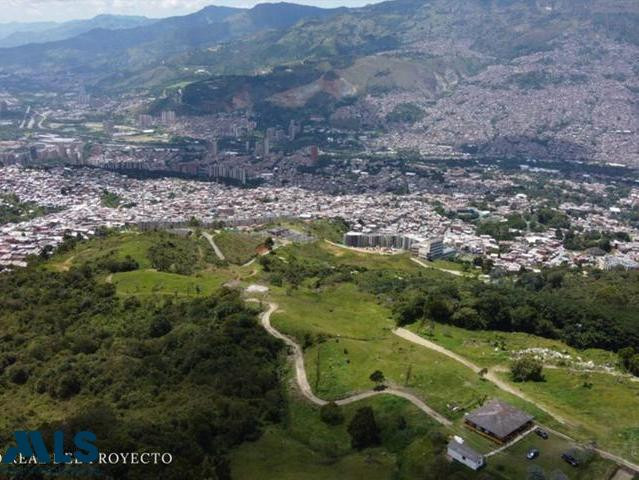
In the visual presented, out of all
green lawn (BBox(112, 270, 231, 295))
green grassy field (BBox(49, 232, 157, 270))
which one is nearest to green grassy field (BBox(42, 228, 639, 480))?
green lawn (BBox(112, 270, 231, 295))

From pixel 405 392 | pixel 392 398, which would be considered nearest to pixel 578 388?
pixel 405 392

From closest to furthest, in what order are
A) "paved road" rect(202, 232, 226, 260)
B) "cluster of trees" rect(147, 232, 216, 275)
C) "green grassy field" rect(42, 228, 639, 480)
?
"green grassy field" rect(42, 228, 639, 480), "cluster of trees" rect(147, 232, 216, 275), "paved road" rect(202, 232, 226, 260)

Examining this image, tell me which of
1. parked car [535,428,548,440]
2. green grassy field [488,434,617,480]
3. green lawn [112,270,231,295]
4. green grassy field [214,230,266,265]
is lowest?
green grassy field [214,230,266,265]

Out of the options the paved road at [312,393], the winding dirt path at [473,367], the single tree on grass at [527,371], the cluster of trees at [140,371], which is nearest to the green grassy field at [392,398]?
the paved road at [312,393]

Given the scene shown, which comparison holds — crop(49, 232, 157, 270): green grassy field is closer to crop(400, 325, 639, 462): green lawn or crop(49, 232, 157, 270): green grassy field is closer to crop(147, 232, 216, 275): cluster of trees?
crop(147, 232, 216, 275): cluster of trees

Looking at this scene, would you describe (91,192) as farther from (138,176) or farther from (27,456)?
(27,456)

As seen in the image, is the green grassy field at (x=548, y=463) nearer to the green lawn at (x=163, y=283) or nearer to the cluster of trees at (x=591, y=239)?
the green lawn at (x=163, y=283)

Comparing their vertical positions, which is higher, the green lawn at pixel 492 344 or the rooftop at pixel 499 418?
the rooftop at pixel 499 418
